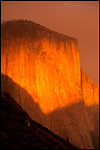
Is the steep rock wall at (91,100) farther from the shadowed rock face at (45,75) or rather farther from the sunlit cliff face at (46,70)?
the shadowed rock face at (45,75)

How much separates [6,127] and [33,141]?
57 centimetres

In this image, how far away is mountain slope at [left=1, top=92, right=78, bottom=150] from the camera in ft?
22.1

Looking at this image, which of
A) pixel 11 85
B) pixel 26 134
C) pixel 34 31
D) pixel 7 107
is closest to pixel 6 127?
pixel 26 134

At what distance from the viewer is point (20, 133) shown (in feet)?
23.1

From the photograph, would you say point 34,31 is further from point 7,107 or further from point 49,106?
point 7,107

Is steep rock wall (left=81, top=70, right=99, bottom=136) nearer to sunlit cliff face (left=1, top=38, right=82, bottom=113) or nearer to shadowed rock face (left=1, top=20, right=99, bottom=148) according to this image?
sunlit cliff face (left=1, top=38, right=82, bottom=113)

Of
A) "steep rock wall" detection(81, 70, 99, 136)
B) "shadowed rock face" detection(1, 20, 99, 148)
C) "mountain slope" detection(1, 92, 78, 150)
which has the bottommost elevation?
"steep rock wall" detection(81, 70, 99, 136)

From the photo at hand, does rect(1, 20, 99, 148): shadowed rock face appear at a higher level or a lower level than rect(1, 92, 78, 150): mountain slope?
lower

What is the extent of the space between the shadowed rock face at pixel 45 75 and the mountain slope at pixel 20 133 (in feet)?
62.1

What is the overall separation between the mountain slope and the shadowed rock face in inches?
745

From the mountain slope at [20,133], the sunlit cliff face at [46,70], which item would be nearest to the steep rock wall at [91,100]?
the sunlit cliff face at [46,70]

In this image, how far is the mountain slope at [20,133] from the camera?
673 centimetres

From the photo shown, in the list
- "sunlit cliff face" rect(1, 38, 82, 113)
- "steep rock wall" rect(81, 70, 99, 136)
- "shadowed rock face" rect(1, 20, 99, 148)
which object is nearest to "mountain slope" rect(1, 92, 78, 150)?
"shadowed rock face" rect(1, 20, 99, 148)

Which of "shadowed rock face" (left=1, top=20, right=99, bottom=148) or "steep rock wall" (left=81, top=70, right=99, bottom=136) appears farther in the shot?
"steep rock wall" (left=81, top=70, right=99, bottom=136)
